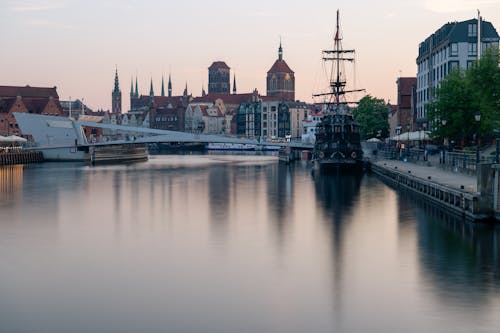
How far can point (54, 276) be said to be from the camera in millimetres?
28328

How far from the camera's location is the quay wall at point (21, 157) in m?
111

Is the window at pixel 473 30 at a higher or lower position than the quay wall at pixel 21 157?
higher

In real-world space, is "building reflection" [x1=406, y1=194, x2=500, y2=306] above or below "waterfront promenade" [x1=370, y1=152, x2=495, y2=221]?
below

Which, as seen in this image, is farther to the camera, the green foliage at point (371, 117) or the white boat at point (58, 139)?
the green foliage at point (371, 117)

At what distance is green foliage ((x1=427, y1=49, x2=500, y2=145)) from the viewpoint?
57.7m

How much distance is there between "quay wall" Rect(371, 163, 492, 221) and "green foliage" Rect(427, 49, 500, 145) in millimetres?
6816

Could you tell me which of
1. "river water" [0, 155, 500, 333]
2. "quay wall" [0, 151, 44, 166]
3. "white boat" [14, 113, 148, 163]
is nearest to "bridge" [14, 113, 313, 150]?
"white boat" [14, 113, 148, 163]

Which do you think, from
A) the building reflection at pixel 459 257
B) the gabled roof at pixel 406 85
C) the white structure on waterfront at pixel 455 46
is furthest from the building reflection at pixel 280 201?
the gabled roof at pixel 406 85

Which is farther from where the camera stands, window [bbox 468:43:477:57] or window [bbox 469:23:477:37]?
window [bbox 469:23:477:37]

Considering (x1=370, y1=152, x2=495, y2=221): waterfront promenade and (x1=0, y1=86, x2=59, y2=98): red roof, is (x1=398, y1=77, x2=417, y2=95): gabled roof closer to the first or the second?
(x1=370, y1=152, x2=495, y2=221): waterfront promenade

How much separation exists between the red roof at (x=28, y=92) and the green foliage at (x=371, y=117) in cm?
8133

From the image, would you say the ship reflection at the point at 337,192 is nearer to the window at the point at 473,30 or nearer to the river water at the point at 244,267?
the river water at the point at 244,267

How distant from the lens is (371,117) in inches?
5162

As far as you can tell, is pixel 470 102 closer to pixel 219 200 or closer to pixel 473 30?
pixel 219 200
